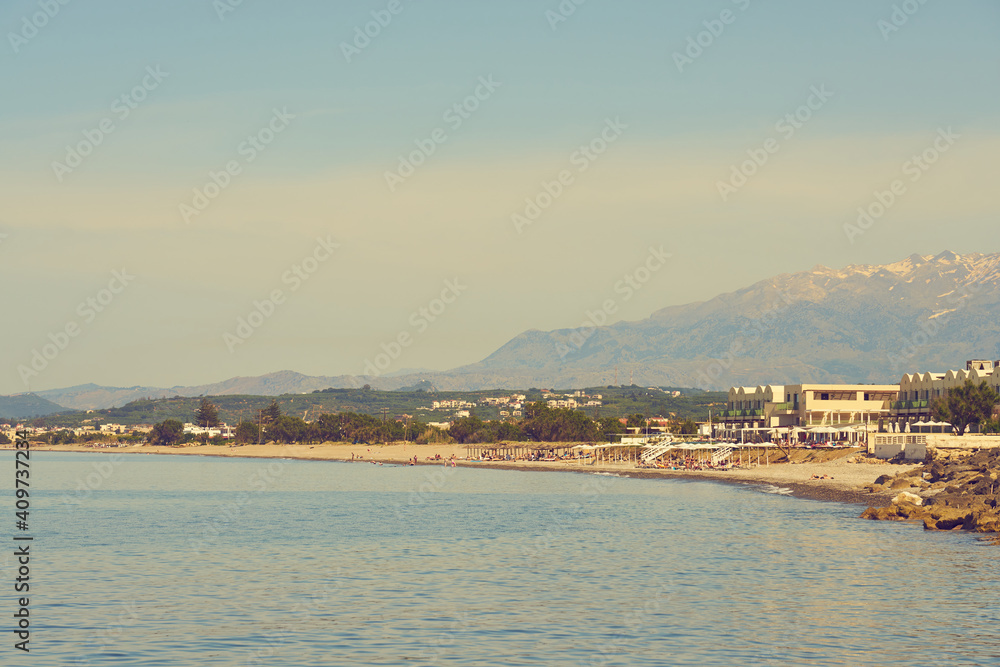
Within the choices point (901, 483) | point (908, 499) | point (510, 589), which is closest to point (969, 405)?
point (901, 483)

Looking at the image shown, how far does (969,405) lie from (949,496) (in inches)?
2297

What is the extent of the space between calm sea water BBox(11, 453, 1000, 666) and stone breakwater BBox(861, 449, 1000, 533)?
91.0 inches

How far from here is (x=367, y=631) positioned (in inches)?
1257

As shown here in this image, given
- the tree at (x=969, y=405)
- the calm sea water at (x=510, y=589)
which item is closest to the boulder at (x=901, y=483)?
the calm sea water at (x=510, y=589)

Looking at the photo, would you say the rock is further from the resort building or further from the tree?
the resort building

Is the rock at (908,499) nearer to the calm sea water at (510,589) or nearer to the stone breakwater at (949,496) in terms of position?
the stone breakwater at (949,496)

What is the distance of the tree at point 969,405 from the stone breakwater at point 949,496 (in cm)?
3298

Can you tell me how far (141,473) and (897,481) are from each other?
392ft

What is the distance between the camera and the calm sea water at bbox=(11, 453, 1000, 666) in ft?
96.3

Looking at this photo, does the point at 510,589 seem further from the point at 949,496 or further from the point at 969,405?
the point at 969,405

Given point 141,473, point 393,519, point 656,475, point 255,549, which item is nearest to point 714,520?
point 393,519

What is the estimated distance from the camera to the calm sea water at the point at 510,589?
2934cm

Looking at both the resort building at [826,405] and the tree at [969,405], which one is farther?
the resort building at [826,405]

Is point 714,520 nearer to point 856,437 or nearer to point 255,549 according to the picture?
point 255,549
